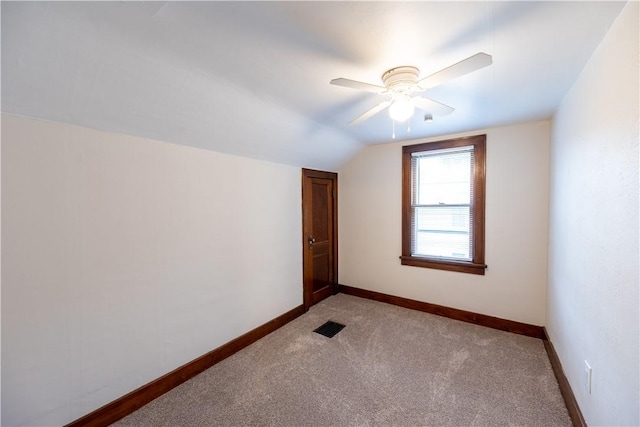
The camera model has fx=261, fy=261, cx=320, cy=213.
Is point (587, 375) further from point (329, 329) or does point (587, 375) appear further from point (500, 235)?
point (329, 329)

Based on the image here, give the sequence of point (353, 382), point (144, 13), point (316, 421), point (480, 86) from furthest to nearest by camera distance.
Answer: point (353, 382)
point (480, 86)
point (316, 421)
point (144, 13)

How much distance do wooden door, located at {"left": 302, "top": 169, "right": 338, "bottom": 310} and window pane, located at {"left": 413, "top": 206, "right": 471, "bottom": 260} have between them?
1258mm

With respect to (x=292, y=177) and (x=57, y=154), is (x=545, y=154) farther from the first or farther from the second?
(x=57, y=154)

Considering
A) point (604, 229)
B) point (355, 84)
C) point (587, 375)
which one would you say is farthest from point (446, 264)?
point (355, 84)

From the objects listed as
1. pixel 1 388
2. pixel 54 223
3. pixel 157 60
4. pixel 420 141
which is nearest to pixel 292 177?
pixel 420 141

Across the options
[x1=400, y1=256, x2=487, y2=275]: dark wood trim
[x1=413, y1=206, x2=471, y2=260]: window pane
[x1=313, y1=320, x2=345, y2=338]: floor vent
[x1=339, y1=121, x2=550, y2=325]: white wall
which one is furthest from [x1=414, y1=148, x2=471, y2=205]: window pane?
[x1=313, y1=320, x2=345, y2=338]: floor vent

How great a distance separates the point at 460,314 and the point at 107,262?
11.9 ft

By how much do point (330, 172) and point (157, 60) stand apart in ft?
9.24

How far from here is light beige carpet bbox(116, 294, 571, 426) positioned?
5.91ft

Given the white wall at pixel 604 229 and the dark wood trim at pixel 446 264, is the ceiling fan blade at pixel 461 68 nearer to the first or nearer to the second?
the white wall at pixel 604 229

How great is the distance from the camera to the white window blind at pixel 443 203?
321 centimetres

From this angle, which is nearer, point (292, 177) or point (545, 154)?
point (545, 154)

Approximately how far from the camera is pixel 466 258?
3.24m

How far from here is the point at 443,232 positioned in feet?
11.1
